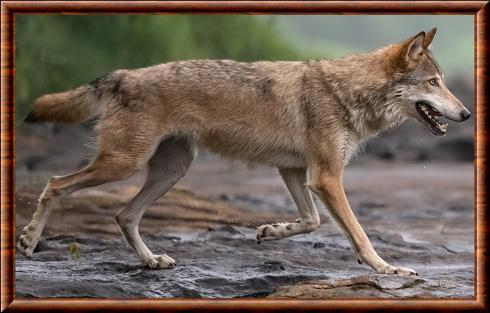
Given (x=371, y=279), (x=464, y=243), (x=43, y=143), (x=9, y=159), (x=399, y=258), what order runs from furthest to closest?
(x=43, y=143), (x=464, y=243), (x=399, y=258), (x=371, y=279), (x=9, y=159)

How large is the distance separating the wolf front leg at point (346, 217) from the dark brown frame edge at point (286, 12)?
930 mm

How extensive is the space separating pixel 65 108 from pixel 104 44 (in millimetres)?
12357

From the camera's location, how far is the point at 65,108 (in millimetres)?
6340

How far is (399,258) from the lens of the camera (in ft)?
24.6

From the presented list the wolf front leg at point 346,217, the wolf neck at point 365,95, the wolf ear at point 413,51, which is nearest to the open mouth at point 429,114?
the wolf neck at point 365,95

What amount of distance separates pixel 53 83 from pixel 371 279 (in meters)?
12.3

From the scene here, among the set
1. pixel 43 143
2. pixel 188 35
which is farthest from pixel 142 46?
pixel 43 143

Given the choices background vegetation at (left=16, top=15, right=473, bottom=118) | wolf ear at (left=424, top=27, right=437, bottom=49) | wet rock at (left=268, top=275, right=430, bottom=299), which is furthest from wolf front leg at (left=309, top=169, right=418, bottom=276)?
background vegetation at (left=16, top=15, right=473, bottom=118)

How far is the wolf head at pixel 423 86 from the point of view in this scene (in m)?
6.18

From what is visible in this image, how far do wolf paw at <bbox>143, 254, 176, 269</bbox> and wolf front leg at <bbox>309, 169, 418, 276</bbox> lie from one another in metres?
1.15

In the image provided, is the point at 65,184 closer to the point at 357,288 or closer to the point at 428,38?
the point at 357,288

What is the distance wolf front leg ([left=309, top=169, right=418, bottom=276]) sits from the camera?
232 inches

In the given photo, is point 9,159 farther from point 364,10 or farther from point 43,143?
point 43,143

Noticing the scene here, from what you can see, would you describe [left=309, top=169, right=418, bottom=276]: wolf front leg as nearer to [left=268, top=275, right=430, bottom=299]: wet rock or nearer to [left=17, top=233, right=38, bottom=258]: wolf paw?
[left=268, top=275, right=430, bottom=299]: wet rock
